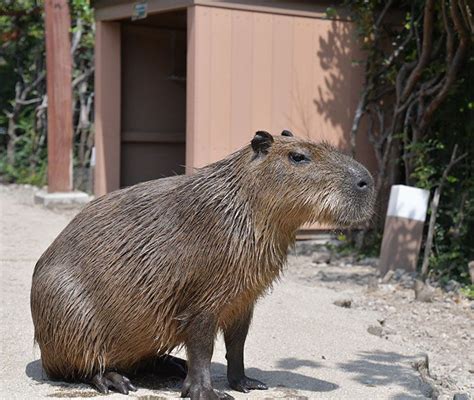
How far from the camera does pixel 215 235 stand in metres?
4.04

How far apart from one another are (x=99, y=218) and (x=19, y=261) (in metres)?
4.00

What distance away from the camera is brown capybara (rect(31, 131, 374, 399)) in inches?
158

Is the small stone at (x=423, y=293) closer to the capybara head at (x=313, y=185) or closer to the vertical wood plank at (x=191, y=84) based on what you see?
the vertical wood plank at (x=191, y=84)

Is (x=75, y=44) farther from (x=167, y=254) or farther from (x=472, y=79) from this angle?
(x=167, y=254)

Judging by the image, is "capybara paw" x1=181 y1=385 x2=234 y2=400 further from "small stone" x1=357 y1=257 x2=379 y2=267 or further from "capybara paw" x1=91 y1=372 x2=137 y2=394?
"small stone" x1=357 y1=257 x2=379 y2=267

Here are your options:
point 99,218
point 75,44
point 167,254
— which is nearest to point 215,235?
point 167,254

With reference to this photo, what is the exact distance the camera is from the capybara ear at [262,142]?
4043 millimetres

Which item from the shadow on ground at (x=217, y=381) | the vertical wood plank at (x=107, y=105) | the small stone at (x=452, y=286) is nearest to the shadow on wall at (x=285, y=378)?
the shadow on ground at (x=217, y=381)

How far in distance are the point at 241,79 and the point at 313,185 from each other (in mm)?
5479

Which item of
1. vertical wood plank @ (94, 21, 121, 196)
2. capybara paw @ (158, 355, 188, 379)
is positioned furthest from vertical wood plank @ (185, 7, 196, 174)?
capybara paw @ (158, 355, 188, 379)

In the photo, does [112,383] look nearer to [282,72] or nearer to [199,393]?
[199,393]

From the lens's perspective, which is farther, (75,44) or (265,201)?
(75,44)

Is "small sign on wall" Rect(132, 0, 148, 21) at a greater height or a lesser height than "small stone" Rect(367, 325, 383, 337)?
greater

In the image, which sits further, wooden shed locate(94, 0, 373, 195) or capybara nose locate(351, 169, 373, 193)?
wooden shed locate(94, 0, 373, 195)
